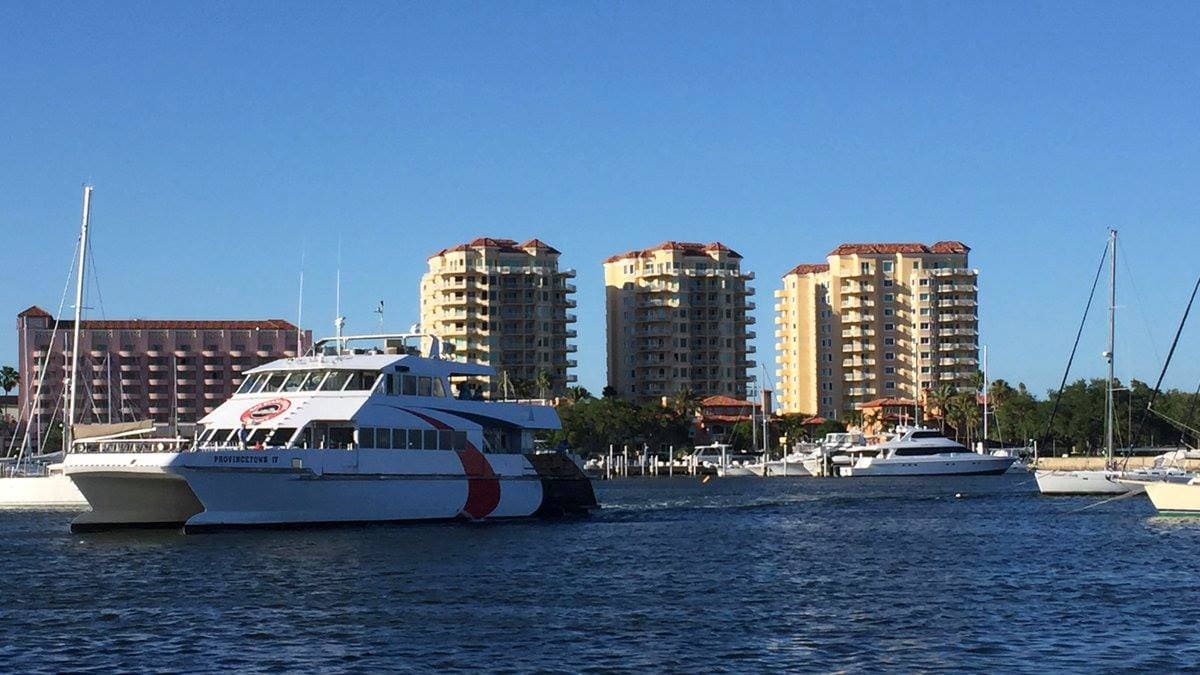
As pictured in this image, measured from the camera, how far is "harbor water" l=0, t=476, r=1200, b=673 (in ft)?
82.9

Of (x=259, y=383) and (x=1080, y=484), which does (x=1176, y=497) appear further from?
(x=259, y=383)

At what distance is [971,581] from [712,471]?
124 m

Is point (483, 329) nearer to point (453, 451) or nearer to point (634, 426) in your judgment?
point (634, 426)

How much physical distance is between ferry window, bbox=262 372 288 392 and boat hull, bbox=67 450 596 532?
4.03 meters

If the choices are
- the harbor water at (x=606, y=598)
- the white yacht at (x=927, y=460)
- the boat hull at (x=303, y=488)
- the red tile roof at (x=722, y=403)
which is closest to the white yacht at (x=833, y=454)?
the white yacht at (x=927, y=460)

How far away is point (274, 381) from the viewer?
52.8 m

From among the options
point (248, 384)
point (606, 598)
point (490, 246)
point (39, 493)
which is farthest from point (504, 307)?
point (606, 598)

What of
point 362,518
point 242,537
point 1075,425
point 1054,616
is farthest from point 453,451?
point 1075,425

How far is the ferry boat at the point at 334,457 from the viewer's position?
156 ft

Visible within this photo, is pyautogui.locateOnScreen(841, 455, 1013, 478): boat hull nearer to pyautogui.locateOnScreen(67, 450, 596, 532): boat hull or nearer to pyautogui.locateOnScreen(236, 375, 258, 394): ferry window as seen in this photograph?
pyautogui.locateOnScreen(67, 450, 596, 532): boat hull

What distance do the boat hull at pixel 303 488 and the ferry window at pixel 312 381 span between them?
10.6ft

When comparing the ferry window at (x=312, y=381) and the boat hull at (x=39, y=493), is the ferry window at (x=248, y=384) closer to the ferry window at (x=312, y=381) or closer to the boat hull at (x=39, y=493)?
the ferry window at (x=312, y=381)

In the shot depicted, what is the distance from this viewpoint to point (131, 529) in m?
52.7

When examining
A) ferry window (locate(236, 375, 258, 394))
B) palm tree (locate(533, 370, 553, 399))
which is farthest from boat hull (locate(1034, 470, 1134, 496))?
palm tree (locate(533, 370, 553, 399))
